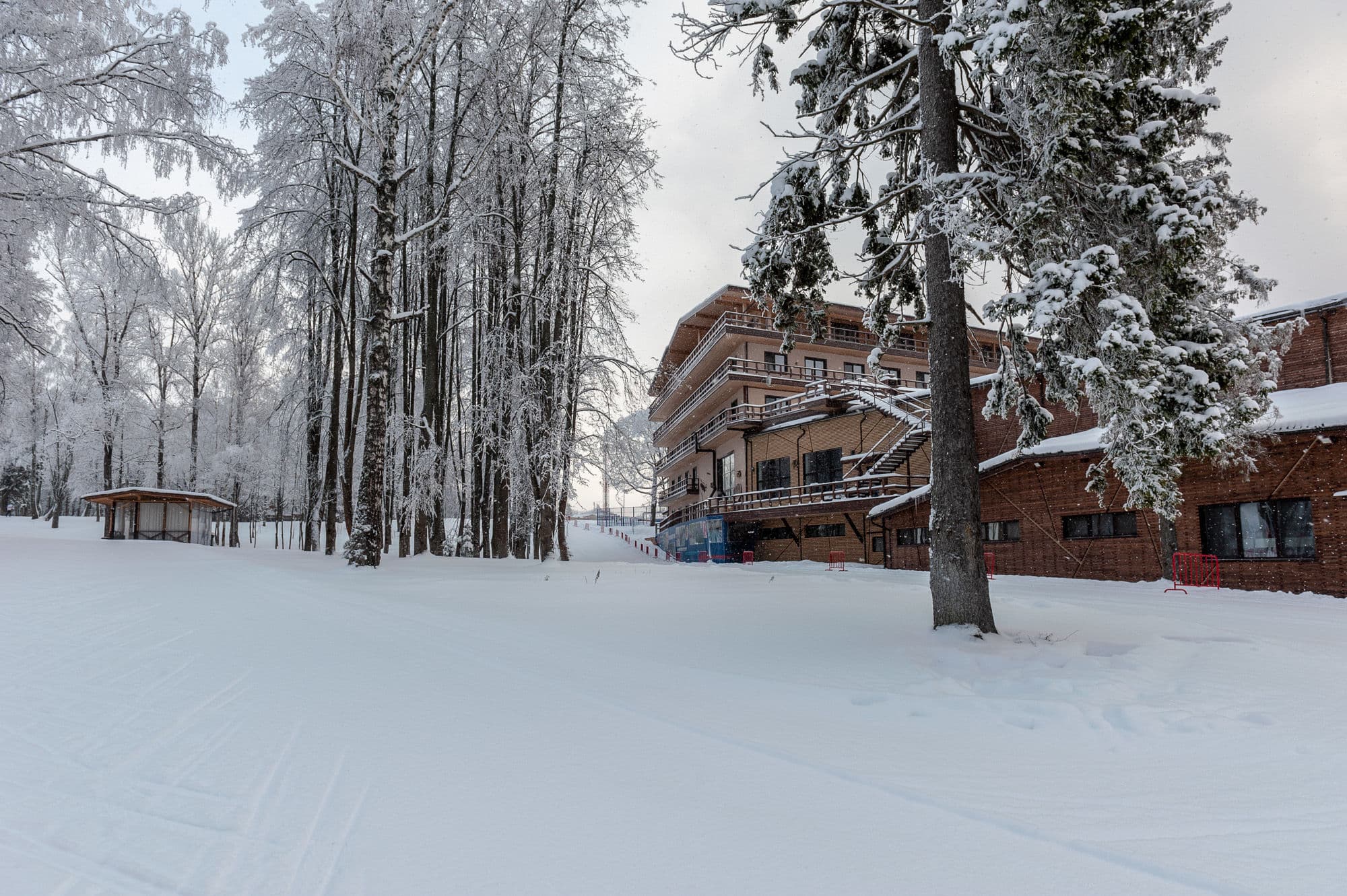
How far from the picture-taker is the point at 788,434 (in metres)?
31.1

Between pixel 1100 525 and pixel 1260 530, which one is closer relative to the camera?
pixel 1260 530

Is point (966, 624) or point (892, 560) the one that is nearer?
point (966, 624)

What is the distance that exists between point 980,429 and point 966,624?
17.7m

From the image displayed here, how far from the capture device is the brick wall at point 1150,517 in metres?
14.6

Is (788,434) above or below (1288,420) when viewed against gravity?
above

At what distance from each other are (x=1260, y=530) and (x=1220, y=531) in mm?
773

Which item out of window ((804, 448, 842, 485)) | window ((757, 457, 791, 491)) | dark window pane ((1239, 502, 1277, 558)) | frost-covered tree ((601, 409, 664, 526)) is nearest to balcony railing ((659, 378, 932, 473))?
window ((757, 457, 791, 491))

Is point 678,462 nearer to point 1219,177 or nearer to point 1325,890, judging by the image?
point 1219,177

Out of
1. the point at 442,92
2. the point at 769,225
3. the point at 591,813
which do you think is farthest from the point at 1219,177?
the point at 442,92

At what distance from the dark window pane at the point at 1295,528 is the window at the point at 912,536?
9646mm

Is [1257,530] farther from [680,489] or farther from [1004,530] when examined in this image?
[680,489]

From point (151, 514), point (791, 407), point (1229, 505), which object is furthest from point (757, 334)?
point (151, 514)

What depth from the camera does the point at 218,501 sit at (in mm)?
27250

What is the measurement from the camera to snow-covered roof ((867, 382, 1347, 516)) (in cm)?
1423
